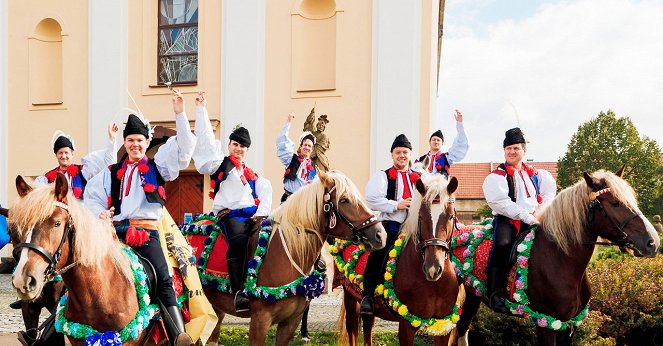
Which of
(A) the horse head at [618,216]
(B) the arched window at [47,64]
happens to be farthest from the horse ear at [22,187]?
(B) the arched window at [47,64]

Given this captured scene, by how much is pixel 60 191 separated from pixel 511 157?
14.6 ft

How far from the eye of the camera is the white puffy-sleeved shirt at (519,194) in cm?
618

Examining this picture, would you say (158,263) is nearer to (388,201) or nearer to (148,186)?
(148,186)

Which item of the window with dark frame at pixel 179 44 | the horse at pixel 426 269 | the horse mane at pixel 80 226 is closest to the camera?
the horse mane at pixel 80 226

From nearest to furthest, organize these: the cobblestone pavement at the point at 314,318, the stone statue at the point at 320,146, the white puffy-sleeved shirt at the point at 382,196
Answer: the white puffy-sleeved shirt at the point at 382,196 → the cobblestone pavement at the point at 314,318 → the stone statue at the point at 320,146

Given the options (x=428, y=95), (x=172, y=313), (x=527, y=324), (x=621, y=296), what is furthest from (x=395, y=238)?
(x=428, y=95)

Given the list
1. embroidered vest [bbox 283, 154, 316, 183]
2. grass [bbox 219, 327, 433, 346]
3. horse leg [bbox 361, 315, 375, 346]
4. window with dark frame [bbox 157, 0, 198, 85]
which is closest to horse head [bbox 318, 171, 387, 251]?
horse leg [bbox 361, 315, 375, 346]

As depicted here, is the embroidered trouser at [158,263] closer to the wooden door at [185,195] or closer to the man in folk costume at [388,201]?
the man in folk costume at [388,201]

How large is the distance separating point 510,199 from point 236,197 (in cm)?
283

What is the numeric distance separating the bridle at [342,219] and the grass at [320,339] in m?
2.75

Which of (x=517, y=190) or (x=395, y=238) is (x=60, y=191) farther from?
(x=517, y=190)

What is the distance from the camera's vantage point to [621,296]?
7680 millimetres

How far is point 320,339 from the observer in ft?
27.2

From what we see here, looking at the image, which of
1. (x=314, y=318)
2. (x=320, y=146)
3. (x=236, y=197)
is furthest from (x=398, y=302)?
(x=320, y=146)
